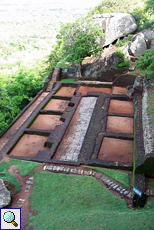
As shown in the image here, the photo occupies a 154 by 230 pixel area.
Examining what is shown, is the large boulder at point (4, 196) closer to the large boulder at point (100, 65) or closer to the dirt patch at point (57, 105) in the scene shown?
the dirt patch at point (57, 105)

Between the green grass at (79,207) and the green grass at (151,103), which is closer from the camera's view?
the green grass at (79,207)

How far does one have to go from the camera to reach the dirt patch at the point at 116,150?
11094mm

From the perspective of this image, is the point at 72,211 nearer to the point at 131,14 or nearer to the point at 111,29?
the point at 111,29

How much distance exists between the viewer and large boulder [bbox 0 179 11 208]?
8.38 metres

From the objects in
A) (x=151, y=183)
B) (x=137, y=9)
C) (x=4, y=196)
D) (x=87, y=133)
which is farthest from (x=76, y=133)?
(x=137, y=9)

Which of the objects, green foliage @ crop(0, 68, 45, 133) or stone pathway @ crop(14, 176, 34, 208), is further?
green foliage @ crop(0, 68, 45, 133)

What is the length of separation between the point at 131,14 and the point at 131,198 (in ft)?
83.4

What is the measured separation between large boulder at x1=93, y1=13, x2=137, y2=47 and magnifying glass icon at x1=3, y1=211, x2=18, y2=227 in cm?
2245

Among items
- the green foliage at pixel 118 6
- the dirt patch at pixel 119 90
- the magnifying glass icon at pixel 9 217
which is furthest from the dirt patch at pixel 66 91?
the green foliage at pixel 118 6

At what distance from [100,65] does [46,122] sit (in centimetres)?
926

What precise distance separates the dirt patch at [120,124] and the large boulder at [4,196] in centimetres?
686

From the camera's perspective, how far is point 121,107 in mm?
16188

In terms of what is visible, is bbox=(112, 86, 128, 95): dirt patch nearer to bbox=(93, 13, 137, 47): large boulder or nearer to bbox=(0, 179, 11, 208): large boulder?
bbox=(93, 13, 137, 47): large boulder

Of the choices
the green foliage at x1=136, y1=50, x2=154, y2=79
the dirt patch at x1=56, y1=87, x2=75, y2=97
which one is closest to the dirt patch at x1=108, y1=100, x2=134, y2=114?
the green foliage at x1=136, y1=50, x2=154, y2=79
